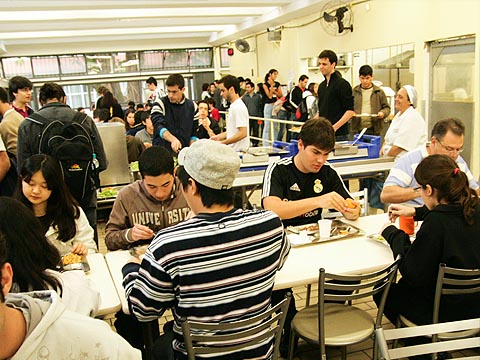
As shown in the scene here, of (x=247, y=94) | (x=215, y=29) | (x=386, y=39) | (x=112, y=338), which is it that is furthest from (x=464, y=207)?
(x=215, y=29)

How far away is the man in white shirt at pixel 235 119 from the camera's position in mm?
4930

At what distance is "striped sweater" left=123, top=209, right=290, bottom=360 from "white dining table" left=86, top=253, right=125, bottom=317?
0.89ft

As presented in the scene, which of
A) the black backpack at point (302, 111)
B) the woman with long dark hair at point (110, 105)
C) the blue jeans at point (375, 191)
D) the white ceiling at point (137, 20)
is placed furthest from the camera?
the black backpack at point (302, 111)

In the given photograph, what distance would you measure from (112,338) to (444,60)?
648cm

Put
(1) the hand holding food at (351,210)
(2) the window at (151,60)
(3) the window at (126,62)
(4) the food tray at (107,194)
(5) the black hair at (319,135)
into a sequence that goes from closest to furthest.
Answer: (5) the black hair at (319,135), (1) the hand holding food at (351,210), (4) the food tray at (107,194), (3) the window at (126,62), (2) the window at (151,60)

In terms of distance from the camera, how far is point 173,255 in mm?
1536

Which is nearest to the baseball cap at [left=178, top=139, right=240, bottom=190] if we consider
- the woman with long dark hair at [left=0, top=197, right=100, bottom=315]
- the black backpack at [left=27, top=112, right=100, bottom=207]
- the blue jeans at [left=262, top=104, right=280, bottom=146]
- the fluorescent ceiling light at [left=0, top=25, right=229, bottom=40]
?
the woman with long dark hair at [left=0, top=197, right=100, bottom=315]

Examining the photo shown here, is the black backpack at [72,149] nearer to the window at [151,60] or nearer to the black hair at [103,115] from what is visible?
the black hair at [103,115]

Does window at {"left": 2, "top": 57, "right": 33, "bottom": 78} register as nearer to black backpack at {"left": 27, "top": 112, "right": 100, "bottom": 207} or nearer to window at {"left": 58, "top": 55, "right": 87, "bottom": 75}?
window at {"left": 58, "top": 55, "right": 87, "bottom": 75}

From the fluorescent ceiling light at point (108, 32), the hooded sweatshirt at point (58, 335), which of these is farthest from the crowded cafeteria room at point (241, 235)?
the fluorescent ceiling light at point (108, 32)

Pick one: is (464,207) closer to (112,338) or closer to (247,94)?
(112,338)

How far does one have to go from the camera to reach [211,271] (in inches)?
61.4

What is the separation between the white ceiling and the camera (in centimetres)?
812

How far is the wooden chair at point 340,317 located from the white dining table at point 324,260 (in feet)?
0.24
